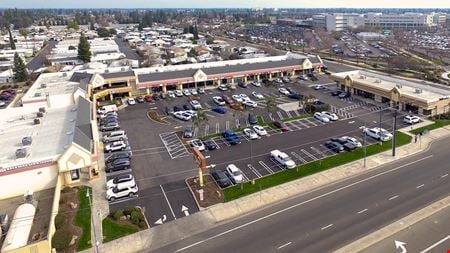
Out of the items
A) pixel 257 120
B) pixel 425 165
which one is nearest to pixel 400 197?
pixel 425 165

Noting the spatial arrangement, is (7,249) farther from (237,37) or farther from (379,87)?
(237,37)

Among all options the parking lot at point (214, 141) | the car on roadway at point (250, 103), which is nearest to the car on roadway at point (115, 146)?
the parking lot at point (214, 141)

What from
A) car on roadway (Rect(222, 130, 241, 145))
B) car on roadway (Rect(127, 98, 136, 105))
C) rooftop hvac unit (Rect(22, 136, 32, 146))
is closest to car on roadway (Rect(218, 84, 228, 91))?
car on roadway (Rect(127, 98, 136, 105))

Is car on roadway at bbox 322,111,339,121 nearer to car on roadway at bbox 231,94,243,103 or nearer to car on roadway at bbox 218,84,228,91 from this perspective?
car on roadway at bbox 231,94,243,103

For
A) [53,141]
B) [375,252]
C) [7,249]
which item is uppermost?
[53,141]

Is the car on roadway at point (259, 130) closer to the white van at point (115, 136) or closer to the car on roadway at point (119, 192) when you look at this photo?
the white van at point (115, 136)
